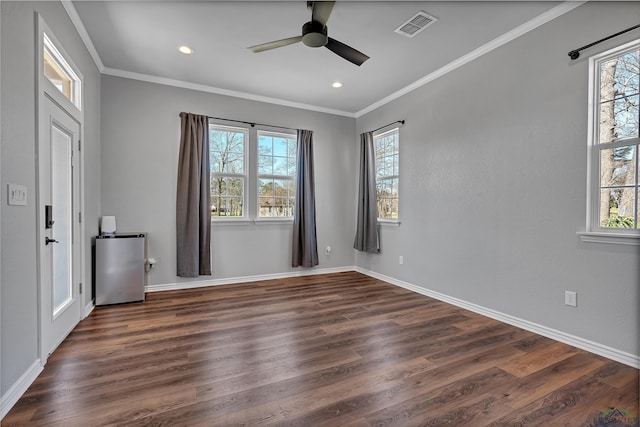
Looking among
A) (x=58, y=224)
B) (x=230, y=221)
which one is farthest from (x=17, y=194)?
(x=230, y=221)

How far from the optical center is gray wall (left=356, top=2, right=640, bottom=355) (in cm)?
234

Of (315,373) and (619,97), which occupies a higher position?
(619,97)

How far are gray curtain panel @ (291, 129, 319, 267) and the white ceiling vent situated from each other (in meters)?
2.32

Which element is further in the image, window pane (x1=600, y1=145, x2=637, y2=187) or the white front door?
window pane (x1=600, y1=145, x2=637, y2=187)

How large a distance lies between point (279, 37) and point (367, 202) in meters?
2.75

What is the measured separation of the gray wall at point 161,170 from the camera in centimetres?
383

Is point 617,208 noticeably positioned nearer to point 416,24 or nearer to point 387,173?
point 416,24

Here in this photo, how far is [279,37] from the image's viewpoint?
3.06 meters

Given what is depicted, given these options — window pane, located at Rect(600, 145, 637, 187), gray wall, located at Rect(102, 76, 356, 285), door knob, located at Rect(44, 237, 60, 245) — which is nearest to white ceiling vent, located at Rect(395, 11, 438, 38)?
window pane, located at Rect(600, 145, 637, 187)

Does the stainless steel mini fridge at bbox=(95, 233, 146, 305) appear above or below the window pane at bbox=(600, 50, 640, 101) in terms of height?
below

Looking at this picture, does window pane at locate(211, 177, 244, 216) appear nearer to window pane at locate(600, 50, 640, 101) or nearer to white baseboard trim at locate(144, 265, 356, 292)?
white baseboard trim at locate(144, 265, 356, 292)

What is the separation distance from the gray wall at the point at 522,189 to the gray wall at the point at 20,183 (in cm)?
384

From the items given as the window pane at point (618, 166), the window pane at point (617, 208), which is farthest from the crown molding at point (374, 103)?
the window pane at point (617, 208)

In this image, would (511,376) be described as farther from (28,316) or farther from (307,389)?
(28,316)
